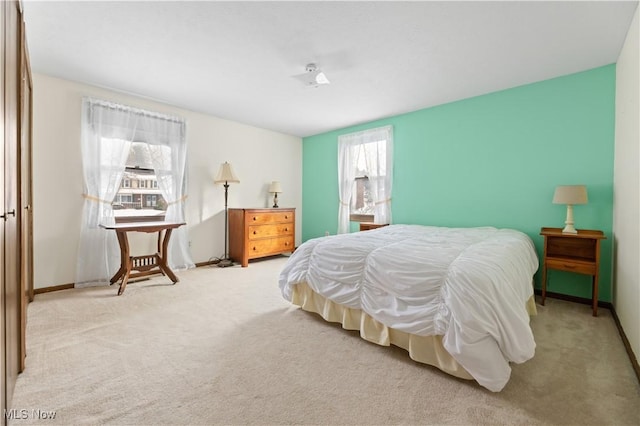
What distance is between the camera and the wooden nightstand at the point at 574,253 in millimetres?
2535

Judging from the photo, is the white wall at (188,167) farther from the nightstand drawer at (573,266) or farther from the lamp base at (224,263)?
the nightstand drawer at (573,266)

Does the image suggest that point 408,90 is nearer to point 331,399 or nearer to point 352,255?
point 352,255

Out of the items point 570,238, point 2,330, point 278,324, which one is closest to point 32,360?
point 2,330

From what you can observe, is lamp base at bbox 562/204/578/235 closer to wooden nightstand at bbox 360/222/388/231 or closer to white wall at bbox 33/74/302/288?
wooden nightstand at bbox 360/222/388/231

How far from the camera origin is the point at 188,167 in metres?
4.20

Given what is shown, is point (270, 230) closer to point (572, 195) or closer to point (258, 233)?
point (258, 233)

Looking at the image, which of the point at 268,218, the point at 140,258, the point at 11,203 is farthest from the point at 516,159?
the point at 140,258

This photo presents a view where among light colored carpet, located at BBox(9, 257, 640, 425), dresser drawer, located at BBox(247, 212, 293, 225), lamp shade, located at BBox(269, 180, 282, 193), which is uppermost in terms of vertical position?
lamp shade, located at BBox(269, 180, 282, 193)

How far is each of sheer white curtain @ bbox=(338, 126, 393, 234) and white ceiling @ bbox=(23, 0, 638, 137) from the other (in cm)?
96

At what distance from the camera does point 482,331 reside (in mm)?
1447

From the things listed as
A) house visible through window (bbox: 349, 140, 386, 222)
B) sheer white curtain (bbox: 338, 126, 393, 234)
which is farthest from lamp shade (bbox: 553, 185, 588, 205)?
house visible through window (bbox: 349, 140, 386, 222)

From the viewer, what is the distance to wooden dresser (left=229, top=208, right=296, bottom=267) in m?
4.40

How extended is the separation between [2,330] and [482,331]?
6.82 feet

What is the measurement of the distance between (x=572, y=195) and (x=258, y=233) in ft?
12.8
